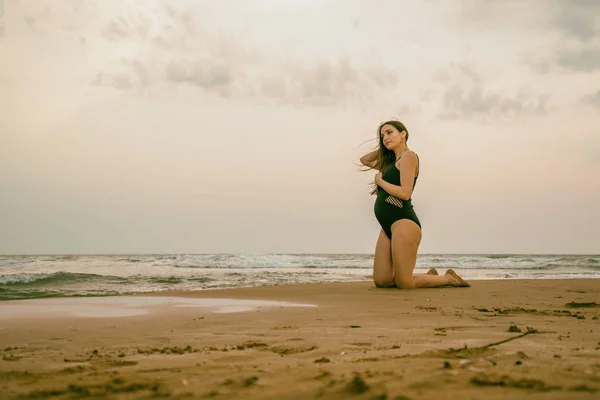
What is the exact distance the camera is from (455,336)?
307 cm

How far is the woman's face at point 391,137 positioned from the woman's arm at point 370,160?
42 cm

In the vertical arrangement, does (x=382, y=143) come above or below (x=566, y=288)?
above

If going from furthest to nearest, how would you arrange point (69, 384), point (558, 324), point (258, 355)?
1. point (558, 324)
2. point (258, 355)
3. point (69, 384)

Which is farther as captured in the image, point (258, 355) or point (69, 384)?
point (258, 355)

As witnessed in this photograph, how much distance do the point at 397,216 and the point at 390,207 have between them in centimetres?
16

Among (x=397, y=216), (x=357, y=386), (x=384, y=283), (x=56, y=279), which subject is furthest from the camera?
(x=56, y=279)

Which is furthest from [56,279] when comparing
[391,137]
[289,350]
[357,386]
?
[357,386]

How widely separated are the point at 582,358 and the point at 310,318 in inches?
86.5

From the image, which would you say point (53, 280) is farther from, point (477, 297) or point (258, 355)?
point (258, 355)

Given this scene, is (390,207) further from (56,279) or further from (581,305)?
(56,279)

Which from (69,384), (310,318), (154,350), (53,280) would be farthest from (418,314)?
(53,280)

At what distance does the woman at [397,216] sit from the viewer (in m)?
7.13

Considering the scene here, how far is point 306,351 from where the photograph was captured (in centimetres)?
267

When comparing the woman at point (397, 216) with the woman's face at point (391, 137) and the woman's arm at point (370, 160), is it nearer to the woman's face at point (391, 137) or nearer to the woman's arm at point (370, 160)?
the woman's face at point (391, 137)
